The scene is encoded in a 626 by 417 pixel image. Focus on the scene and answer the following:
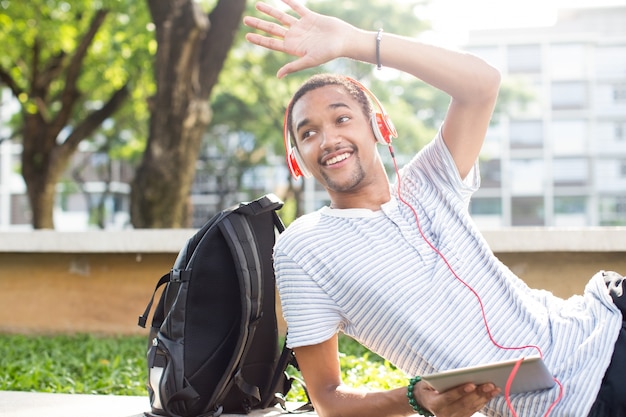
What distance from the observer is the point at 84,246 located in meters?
5.59

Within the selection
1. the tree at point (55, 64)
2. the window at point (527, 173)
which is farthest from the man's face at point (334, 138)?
the window at point (527, 173)

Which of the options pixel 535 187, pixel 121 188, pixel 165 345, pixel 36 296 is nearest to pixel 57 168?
pixel 36 296

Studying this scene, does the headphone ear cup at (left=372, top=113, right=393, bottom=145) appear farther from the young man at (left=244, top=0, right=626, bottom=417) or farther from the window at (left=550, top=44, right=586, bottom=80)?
the window at (left=550, top=44, right=586, bottom=80)

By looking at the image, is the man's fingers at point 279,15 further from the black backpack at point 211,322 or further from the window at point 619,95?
the window at point 619,95

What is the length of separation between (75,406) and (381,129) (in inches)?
62.1

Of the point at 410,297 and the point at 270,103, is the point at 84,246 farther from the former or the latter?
the point at 270,103

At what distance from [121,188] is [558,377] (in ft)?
172

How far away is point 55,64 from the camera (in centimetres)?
1512

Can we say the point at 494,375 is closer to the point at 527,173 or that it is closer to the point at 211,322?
the point at 211,322

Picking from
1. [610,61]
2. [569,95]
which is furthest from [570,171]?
[610,61]

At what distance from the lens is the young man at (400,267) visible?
6.75ft

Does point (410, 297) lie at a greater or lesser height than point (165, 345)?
greater

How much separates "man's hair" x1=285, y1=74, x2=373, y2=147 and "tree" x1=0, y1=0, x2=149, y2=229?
10562mm

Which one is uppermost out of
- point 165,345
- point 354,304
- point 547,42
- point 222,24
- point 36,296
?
point 547,42
